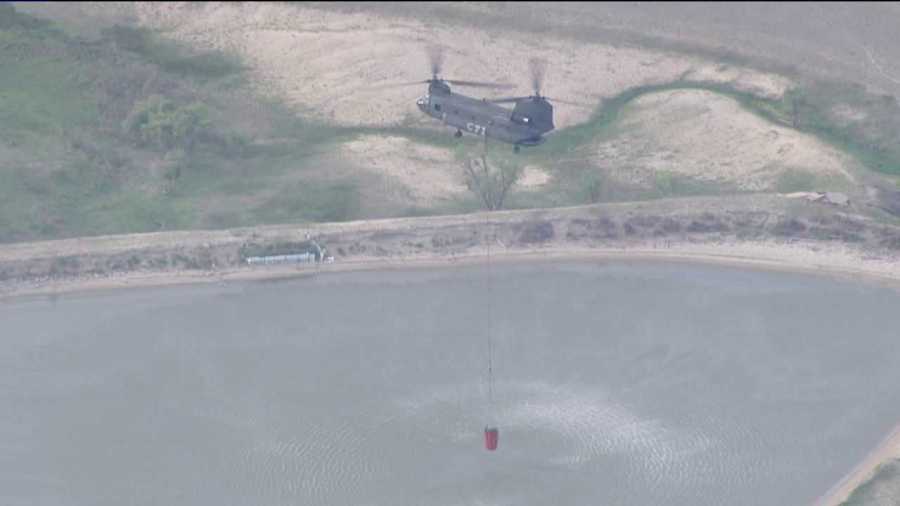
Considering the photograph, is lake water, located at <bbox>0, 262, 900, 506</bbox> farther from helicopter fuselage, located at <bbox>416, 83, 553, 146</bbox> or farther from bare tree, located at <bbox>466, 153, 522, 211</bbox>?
helicopter fuselage, located at <bbox>416, 83, 553, 146</bbox>

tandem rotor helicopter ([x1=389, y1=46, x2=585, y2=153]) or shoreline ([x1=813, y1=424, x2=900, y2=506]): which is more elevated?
tandem rotor helicopter ([x1=389, y1=46, x2=585, y2=153])

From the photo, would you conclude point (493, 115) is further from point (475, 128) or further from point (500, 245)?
point (500, 245)

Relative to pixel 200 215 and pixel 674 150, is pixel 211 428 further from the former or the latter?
pixel 674 150

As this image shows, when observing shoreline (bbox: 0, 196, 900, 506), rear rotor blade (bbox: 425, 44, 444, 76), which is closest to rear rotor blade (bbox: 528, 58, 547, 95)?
rear rotor blade (bbox: 425, 44, 444, 76)

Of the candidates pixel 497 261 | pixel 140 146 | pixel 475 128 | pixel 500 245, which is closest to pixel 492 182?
pixel 475 128

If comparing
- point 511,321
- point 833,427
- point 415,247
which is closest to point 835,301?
point 833,427
